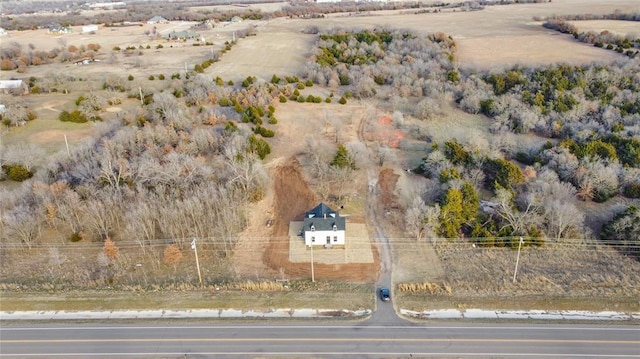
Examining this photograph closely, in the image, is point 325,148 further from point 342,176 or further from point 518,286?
point 518,286

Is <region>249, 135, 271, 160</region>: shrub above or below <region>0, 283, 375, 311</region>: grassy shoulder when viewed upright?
above

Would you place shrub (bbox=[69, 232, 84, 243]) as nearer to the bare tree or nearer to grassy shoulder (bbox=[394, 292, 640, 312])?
the bare tree

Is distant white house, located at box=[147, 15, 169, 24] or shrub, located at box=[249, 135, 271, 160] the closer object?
A: shrub, located at box=[249, 135, 271, 160]

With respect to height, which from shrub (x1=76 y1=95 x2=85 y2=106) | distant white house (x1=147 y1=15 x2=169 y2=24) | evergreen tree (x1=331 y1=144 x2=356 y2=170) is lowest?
evergreen tree (x1=331 y1=144 x2=356 y2=170)

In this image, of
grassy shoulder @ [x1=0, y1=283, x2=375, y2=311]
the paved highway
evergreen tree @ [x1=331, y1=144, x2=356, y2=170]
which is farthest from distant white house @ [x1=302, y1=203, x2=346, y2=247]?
evergreen tree @ [x1=331, y1=144, x2=356, y2=170]

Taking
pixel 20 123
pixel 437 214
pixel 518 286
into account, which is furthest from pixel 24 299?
pixel 20 123

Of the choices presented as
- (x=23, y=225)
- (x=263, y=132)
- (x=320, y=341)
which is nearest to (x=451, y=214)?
(x=320, y=341)

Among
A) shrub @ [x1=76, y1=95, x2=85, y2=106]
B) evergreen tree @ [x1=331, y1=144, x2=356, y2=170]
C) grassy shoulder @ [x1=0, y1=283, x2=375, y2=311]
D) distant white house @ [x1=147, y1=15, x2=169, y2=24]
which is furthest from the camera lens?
distant white house @ [x1=147, y1=15, x2=169, y2=24]
